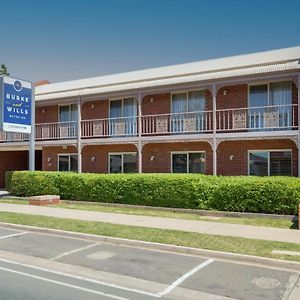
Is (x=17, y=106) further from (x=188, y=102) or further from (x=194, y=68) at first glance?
(x=194, y=68)

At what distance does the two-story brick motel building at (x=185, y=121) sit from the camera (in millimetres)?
17578

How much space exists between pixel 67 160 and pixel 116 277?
1825 cm

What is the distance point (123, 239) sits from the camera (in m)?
9.98

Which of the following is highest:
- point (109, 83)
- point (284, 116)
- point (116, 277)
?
point (109, 83)

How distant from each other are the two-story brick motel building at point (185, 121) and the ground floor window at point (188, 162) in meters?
0.05

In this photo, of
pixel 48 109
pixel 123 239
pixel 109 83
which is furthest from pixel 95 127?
pixel 123 239

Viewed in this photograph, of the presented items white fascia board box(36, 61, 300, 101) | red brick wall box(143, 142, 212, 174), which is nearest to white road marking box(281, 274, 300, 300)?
white fascia board box(36, 61, 300, 101)

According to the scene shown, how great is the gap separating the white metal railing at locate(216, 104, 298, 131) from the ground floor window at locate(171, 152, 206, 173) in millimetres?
1963

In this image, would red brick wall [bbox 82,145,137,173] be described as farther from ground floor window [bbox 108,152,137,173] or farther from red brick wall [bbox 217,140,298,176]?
red brick wall [bbox 217,140,298,176]

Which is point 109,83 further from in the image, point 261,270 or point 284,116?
point 261,270

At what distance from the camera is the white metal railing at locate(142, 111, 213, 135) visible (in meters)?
19.3

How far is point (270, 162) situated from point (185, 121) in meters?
4.46

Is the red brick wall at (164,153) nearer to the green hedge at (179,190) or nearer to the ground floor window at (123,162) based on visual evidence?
the ground floor window at (123,162)

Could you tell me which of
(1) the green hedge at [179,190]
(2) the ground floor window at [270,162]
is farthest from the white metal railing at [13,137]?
(2) the ground floor window at [270,162]
